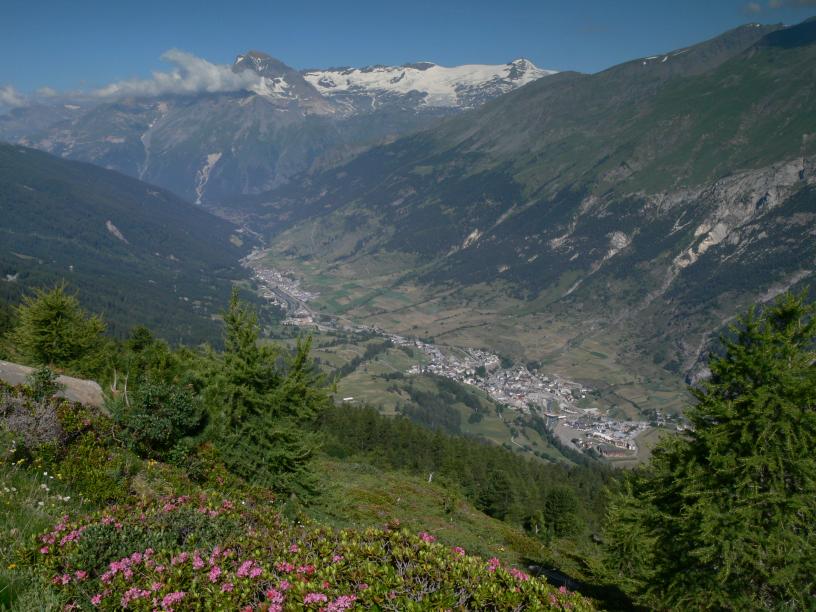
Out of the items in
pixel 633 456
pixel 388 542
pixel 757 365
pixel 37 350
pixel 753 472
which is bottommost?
pixel 633 456

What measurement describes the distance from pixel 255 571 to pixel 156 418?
11.5m

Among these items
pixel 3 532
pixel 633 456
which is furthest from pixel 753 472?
pixel 633 456

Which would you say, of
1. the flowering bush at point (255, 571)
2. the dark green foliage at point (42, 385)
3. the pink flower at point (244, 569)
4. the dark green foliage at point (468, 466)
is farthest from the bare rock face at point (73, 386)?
the dark green foliage at point (468, 466)

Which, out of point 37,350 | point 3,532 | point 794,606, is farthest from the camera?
point 37,350

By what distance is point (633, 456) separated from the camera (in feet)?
593

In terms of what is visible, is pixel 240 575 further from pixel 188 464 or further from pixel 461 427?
pixel 461 427

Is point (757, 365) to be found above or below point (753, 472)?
above

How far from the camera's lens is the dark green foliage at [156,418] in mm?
16203

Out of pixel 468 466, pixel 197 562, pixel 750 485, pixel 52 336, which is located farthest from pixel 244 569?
pixel 468 466

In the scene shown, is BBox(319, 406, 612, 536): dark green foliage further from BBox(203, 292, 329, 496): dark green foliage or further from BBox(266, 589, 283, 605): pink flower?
BBox(266, 589, 283, 605): pink flower

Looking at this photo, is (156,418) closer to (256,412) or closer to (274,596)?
(256,412)

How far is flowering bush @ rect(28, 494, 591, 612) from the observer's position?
634 cm

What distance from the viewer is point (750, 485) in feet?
50.5

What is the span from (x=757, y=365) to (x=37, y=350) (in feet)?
159
